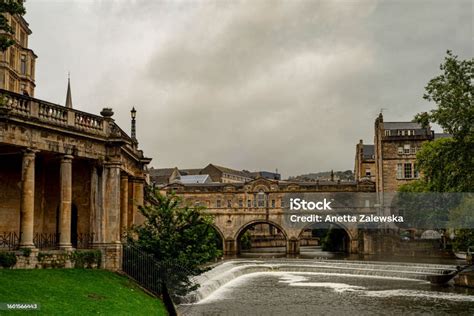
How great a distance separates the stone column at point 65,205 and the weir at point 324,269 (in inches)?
438

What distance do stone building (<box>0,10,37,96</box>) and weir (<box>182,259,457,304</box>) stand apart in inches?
1005

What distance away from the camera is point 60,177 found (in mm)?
21641

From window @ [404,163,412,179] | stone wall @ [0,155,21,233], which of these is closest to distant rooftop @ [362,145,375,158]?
window @ [404,163,412,179]

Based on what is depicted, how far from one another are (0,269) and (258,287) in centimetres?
1916

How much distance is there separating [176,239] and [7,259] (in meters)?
6.89

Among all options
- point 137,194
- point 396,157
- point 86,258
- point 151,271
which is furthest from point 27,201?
point 396,157

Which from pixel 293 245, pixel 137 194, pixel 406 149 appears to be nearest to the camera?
pixel 137 194

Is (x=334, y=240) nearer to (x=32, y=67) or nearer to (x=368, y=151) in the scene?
(x=368, y=151)

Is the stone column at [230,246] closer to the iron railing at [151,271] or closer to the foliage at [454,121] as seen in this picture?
the foliage at [454,121]

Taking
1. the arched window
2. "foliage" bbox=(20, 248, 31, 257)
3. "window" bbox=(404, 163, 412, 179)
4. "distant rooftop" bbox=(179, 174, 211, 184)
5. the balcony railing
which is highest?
"distant rooftop" bbox=(179, 174, 211, 184)

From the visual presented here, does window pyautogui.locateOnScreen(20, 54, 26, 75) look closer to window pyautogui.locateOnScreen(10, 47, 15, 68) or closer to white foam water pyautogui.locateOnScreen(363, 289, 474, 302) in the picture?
window pyautogui.locateOnScreen(10, 47, 15, 68)

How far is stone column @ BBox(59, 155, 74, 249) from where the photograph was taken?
20.8 m

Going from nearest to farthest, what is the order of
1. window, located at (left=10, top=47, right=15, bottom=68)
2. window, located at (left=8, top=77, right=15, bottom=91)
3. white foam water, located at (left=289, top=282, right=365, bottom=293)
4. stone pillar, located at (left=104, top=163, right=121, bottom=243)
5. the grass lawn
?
the grass lawn → stone pillar, located at (left=104, top=163, right=121, bottom=243) → white foam water, located at (left=289, top=282, right=365, bottom=293) → window, located at (left=8, top=77, right=15, bottom=91) → window, located at (left=10, top=47, right=15, bottom=68)

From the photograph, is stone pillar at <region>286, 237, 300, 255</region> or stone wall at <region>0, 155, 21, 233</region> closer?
→ stone wall at <region>0, 155, 21, 233</region>
